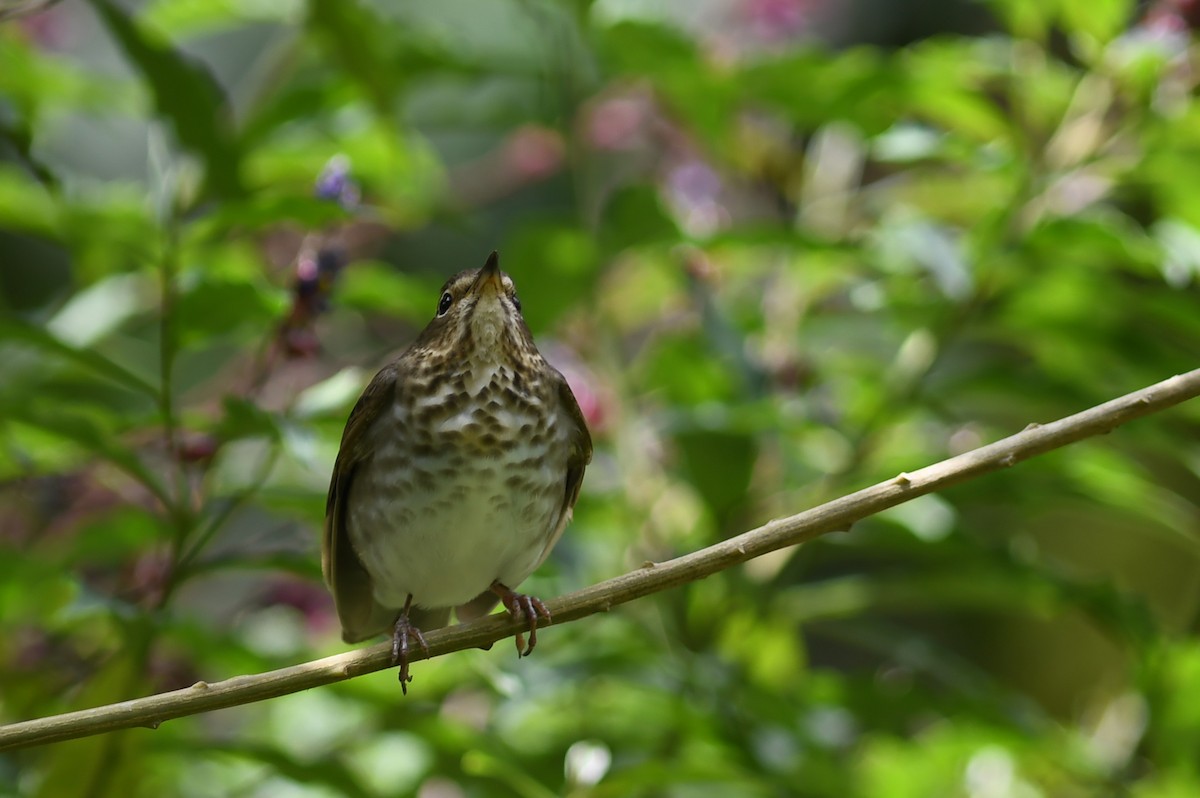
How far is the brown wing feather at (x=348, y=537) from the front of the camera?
8.29 feet

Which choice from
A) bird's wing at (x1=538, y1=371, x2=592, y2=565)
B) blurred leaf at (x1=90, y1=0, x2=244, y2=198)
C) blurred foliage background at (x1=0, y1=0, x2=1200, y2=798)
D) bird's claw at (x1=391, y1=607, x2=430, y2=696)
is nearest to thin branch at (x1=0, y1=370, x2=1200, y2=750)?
bird's claw at (x1=391, y1=607, x2=430, y2=696)

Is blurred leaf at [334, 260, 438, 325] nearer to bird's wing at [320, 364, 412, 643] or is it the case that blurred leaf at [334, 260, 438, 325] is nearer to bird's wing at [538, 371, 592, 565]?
bird's wing at [320, 364, 412, 643]

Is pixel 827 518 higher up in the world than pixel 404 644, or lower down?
higher up

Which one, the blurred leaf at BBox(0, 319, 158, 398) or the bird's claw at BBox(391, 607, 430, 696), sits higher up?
the blurred leaf at BBox(0, 319, 158, 398)

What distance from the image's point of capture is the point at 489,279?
2.49 meters

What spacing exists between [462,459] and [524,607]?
28 cm

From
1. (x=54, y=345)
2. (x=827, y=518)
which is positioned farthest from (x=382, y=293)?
(x=827, y=518)

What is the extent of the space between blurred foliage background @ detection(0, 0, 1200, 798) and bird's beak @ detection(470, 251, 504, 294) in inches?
9.9

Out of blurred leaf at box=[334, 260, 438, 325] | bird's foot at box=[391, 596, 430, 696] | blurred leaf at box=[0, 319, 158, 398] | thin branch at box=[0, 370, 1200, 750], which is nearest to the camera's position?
thin branch at box=[0, 370, 1200, 750]

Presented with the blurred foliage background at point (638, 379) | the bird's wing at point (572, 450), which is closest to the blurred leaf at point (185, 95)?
the blurred foliage background at point (638, 379)

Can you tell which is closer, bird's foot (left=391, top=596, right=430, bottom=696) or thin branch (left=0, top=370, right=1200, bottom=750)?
thin branch (left=0, top=370, right=1200, bottom=750)

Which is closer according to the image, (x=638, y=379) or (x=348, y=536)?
(x=348, y=536)

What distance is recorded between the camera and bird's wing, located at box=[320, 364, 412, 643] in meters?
2.53

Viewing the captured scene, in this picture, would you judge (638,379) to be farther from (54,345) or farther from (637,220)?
Answer: (54,345)
